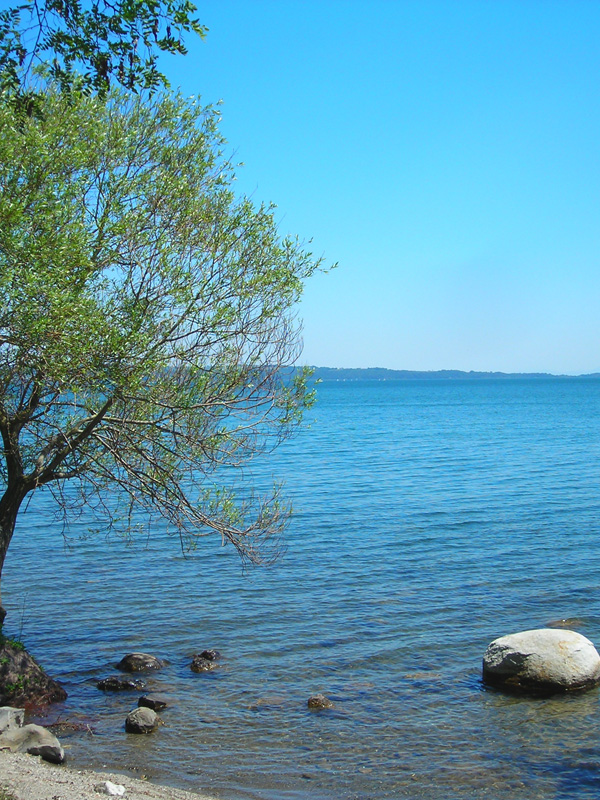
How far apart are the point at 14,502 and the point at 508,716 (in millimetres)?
11046

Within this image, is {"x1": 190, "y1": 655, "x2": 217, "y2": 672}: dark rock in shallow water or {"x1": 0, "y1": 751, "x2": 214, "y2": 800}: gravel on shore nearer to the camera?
{"x1": 0, "y1": 751, "x2": 214, "y2": 800}: gravel on shore

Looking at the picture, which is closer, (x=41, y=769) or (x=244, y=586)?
(x=41, y=769)

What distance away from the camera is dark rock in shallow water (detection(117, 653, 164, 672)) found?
18.0 metres

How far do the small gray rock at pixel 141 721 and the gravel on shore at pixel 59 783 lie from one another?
2.11 m

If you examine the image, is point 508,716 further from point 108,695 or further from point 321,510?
point 321,510

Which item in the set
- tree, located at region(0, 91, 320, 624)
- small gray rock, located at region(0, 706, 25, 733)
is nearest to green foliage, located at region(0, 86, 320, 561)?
tree, located at region(0, 91, 320, 624)

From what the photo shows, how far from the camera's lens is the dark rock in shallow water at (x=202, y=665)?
A: 59.3 feet

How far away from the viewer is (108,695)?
16734 mm

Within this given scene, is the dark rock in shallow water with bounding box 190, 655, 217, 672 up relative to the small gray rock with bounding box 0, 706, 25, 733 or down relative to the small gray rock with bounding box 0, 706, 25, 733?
down

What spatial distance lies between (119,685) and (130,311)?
28.1ft

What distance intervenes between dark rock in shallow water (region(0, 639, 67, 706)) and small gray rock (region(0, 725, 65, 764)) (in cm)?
216

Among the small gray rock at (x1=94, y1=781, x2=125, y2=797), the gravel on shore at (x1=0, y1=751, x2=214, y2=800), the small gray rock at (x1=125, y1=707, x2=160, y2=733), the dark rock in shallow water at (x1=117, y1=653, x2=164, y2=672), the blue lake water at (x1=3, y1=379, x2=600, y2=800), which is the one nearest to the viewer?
the gravel on shore at (x1=0, y1=751, x2=214, y2=800)

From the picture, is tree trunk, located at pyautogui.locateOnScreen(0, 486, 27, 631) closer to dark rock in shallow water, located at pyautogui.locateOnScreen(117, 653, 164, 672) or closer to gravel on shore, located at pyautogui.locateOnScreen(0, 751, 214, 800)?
dark rock in shallow water, located at pyautogui.locateOnScreen(117, 653, 164, 672)

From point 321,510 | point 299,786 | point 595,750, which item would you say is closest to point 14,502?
point 299,786
